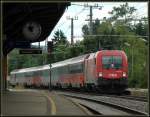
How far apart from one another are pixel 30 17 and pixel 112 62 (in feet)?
49.9

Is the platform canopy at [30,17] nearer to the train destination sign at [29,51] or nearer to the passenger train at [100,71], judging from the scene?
the train destination sign at [29,51]

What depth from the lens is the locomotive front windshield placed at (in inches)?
1577

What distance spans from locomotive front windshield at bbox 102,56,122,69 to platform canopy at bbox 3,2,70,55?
9.87 m

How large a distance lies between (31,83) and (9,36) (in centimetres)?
4911

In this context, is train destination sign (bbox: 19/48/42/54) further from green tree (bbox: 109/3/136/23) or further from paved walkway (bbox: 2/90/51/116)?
green tree (bbox: 109/3/136/23)

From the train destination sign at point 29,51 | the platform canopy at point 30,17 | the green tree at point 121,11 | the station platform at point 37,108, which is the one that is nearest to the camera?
the station platform at point 37,108

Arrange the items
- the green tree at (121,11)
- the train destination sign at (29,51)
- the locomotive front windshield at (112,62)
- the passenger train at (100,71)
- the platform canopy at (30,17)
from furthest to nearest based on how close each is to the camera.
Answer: the green tree at (121,11) < the locomotive front windshield at (112,62) < the passenger train at (100,71) < the train destination sign at (29,51) < the platform canopy at (30,17)

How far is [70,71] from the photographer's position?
51.2 m

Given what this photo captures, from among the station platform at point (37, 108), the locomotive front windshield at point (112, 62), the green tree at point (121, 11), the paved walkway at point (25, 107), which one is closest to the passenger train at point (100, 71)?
the locomotive front windshield at point (112, 62)

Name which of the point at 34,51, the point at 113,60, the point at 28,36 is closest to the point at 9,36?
the point at 34,51

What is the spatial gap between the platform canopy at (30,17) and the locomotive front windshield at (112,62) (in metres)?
9.87

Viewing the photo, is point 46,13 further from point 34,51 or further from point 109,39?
point 109,39

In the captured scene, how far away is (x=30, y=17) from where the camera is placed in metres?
25.9

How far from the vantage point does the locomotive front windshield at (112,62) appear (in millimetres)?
40062
